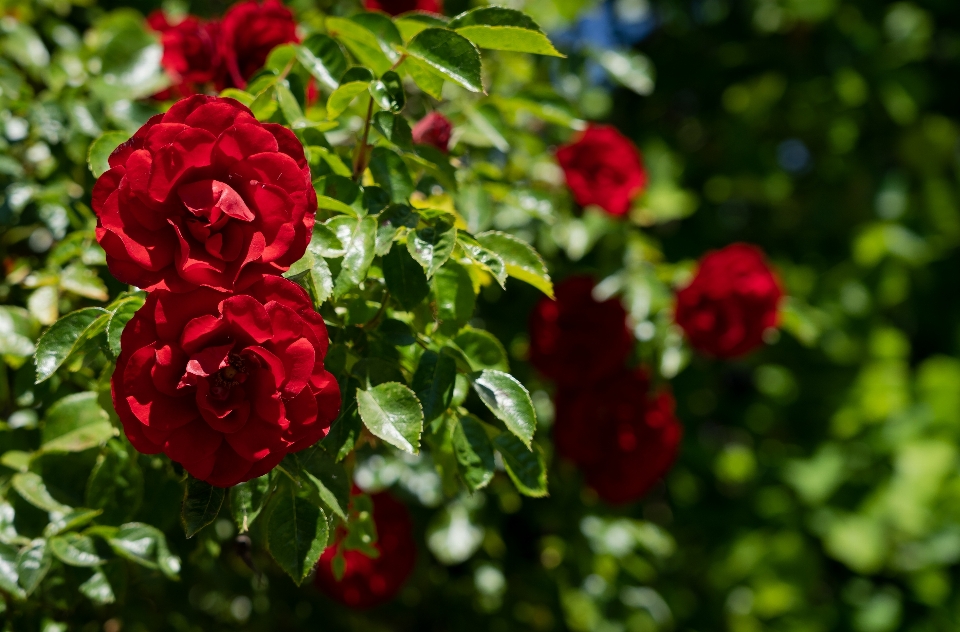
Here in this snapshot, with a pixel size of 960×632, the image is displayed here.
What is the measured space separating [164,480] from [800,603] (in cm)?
180

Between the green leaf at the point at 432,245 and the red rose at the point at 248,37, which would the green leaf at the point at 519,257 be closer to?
the green leaf at the point at 432,245

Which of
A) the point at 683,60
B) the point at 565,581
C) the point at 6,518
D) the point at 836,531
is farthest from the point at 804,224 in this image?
the point at 6,518

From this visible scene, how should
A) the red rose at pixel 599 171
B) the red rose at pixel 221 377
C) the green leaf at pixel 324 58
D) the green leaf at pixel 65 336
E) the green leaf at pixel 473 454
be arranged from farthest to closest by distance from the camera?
the red rose at pixel 599 171 < the green leaf at pixel 324 58 < the green leaf at pixel 473 454 < the green leaf at pixel 65 336 < the red rose at pixel 221 377

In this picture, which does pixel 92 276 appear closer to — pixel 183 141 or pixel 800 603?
pixel 183 141

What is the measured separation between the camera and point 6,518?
103 centimetres

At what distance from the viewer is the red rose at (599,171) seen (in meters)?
1.61

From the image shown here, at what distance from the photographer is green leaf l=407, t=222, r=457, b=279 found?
87 centimetres

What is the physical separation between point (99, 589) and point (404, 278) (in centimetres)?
54

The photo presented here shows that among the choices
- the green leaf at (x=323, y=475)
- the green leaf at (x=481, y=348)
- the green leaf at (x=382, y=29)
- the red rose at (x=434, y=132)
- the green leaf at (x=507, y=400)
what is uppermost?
the green leaf at (x=382, y=29)

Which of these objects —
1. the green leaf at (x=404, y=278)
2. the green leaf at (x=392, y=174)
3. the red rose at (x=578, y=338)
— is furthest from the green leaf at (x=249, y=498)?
the red rose at (x=578, y=338)

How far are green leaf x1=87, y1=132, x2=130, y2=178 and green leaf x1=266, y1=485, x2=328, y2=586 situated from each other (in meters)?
0.41

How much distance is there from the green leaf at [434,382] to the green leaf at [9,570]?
492 mm

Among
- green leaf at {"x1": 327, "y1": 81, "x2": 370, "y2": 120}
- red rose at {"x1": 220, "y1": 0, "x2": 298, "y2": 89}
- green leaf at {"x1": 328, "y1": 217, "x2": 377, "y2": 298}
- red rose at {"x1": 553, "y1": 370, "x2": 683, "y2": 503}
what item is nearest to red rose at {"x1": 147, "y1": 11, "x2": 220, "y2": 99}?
red rose at {"x1": 220, "y1": 0, "x2": 298, "y2": 89}

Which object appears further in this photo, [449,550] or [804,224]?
[804,224]
